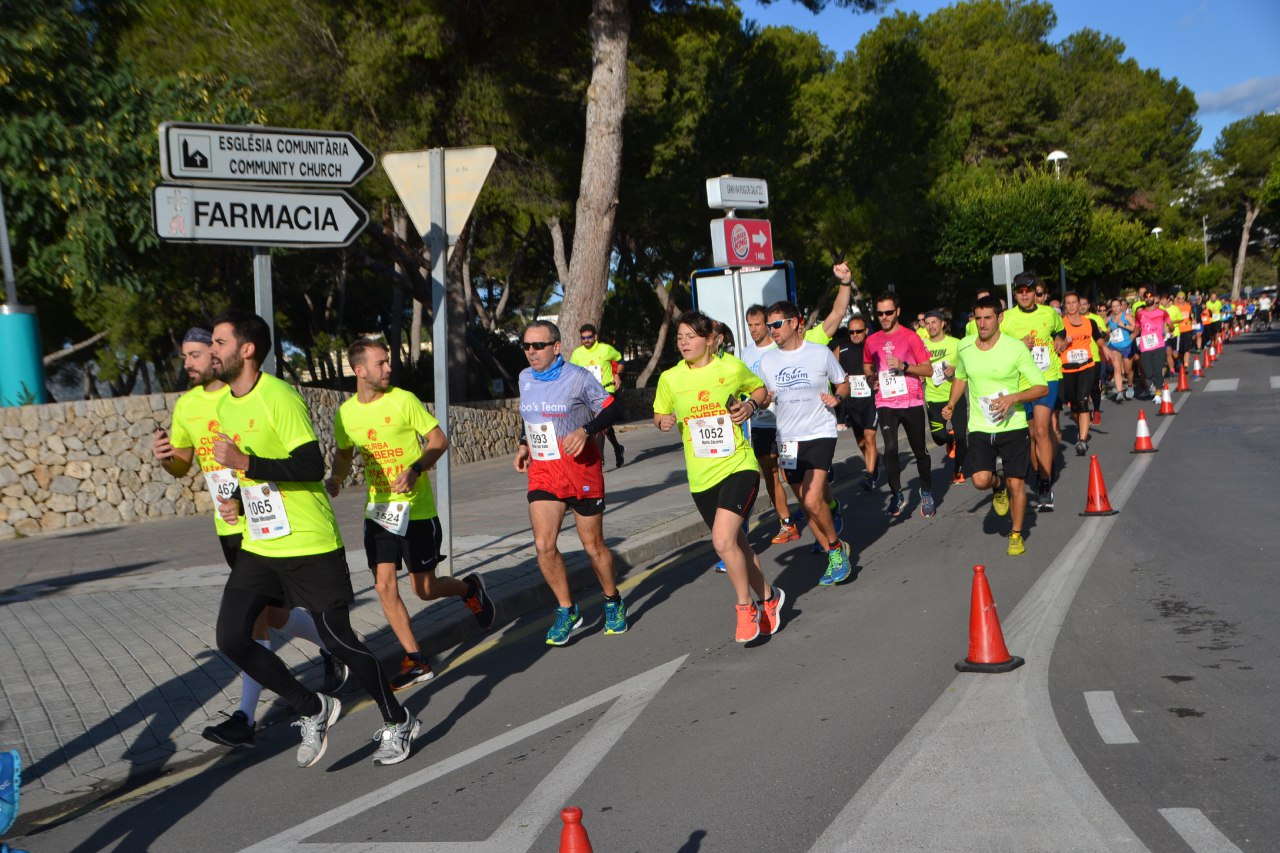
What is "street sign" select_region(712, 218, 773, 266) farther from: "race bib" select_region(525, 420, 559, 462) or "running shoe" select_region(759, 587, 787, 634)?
"running shoe" select_region(759, 587, 787, 634)

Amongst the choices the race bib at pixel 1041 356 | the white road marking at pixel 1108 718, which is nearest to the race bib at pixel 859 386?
the race bib at pixel 1041 356

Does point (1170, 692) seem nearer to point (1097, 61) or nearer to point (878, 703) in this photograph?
point (878, 703)

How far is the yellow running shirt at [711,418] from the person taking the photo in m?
7.32

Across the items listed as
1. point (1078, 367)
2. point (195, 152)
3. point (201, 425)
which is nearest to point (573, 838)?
point (201, 425)

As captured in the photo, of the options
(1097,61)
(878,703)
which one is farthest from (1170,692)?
(1097,61)

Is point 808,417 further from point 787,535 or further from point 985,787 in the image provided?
point 985,787

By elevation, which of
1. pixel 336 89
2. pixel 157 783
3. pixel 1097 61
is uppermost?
pixel 1097 61

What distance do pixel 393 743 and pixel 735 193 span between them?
28.2 ft

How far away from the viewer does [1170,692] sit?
5.57 m

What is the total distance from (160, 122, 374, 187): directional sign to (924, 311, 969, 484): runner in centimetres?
617

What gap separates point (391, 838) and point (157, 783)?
1627mm

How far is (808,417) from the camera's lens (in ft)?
28.7

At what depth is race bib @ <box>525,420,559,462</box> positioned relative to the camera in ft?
24.8

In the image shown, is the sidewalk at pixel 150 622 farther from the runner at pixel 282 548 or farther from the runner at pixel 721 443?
the runner at pixel 721 443
